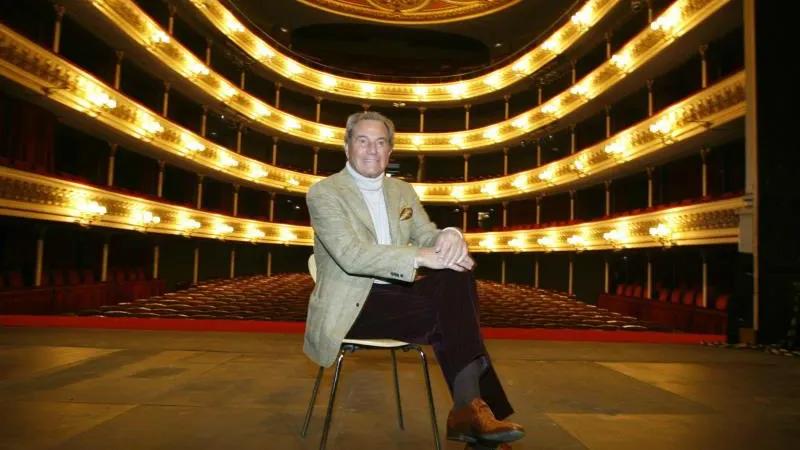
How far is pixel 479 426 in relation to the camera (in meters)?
2.10

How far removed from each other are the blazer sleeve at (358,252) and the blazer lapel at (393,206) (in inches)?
14.9

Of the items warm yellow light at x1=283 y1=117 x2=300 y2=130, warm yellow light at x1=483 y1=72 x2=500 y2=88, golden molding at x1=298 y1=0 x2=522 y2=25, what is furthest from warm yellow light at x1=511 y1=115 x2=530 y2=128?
warm yellow light at x1=283 y1=117 x2=300 y2=130

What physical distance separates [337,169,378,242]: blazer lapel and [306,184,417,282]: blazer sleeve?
189 mm

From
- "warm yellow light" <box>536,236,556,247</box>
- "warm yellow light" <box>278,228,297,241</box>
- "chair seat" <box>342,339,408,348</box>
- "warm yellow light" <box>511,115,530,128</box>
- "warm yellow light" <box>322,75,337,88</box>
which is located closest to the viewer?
"chair seat" <box>342,339,408,348</box>

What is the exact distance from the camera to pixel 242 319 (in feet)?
29.3

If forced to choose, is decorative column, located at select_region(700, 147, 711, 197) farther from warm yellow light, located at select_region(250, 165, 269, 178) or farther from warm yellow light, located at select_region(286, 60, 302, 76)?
warm yellow light, located at select_region(286, 60, 302, 76)

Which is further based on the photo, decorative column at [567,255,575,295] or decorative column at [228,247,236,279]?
decorative column at [228,247,236,279]

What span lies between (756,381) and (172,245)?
22.6 metres

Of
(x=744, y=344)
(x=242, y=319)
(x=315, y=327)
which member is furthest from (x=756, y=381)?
(x=242, y=319)

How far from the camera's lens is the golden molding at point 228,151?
479 inches

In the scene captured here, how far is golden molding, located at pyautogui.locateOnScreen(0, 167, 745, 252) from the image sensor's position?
11914mm

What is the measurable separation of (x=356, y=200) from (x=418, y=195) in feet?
35.2

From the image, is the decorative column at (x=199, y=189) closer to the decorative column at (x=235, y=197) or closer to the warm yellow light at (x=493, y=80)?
the decorative column at (x=235, y=197)

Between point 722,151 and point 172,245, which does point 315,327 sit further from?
point 172,245
